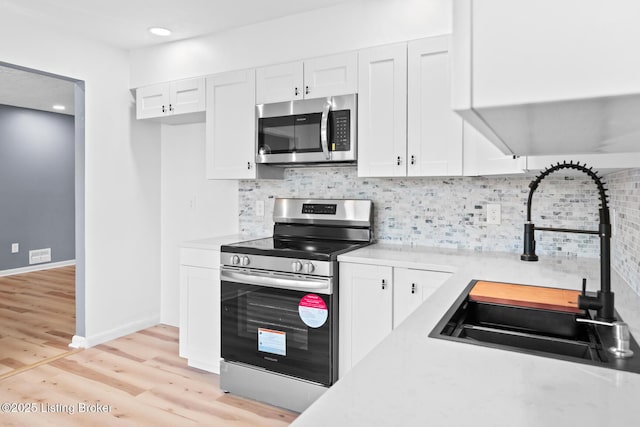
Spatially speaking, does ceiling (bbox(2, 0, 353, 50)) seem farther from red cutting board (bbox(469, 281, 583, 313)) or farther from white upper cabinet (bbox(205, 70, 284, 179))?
red cutting board (bbox(469, 281, 583, 313))

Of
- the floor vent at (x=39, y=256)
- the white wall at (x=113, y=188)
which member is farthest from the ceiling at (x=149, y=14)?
the floor vent at (x=39, y=256)

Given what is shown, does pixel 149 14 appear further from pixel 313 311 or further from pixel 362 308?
pixel 362 308

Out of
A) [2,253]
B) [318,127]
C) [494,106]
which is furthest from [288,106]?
[2,253]

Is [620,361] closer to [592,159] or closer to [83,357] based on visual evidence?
[592,159]

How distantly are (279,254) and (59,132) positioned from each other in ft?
18.2

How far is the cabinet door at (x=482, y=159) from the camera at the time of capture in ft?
7.24

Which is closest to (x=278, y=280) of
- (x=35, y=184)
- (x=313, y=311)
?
(x=313, y=311)

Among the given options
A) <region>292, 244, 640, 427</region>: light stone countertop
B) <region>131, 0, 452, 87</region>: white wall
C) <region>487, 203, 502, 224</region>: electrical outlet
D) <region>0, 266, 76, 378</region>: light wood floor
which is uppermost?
<region>131, 0, 452, 87</region>: white wall

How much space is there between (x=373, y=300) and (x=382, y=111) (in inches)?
43.1

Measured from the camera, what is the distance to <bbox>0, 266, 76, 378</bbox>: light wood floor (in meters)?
3.23

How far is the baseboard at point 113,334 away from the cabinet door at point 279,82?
225 cm

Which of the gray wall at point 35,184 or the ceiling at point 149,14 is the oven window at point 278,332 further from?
the gray wall at point 35,184

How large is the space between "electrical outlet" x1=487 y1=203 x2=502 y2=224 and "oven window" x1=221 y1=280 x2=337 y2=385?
3.52 ft

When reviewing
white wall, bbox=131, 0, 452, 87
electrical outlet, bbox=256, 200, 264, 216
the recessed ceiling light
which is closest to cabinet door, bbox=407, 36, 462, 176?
white wall, bbox=131, 0, 452, 87
